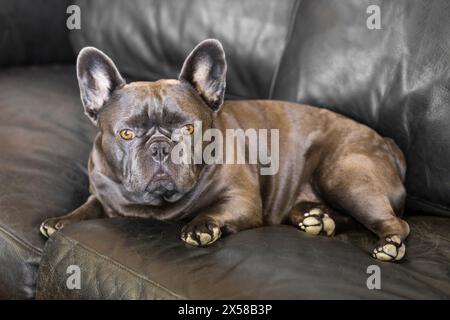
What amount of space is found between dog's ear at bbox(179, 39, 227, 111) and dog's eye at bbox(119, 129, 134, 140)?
24cm

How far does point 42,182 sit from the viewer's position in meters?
1.93

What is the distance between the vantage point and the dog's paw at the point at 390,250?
1592mm

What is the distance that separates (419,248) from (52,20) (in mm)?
1899

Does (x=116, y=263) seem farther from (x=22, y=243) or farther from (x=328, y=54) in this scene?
(x=328, y=54)

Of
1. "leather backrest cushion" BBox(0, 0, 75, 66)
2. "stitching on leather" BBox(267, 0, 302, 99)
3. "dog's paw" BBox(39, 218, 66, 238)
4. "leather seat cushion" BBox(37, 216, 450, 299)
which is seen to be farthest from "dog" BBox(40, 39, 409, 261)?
"leather backrest cushion" BBox(0, 0, 75, 66)

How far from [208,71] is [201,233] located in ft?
1.84

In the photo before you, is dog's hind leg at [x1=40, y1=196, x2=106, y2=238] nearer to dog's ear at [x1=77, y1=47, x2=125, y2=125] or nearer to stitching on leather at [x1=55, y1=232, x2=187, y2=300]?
stitching on leather at [x1=55, y1=232, x2=187, y2=300]

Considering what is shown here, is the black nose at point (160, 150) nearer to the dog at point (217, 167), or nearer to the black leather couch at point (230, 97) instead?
the dog at point (217, 167)

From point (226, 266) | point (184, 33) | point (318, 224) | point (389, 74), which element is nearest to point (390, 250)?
point (318, 224)

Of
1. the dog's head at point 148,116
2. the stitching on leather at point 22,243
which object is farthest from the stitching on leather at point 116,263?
the dog's head at point 148,116

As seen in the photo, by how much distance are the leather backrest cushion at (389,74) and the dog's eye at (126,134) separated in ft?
2.24

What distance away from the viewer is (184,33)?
259 cm
